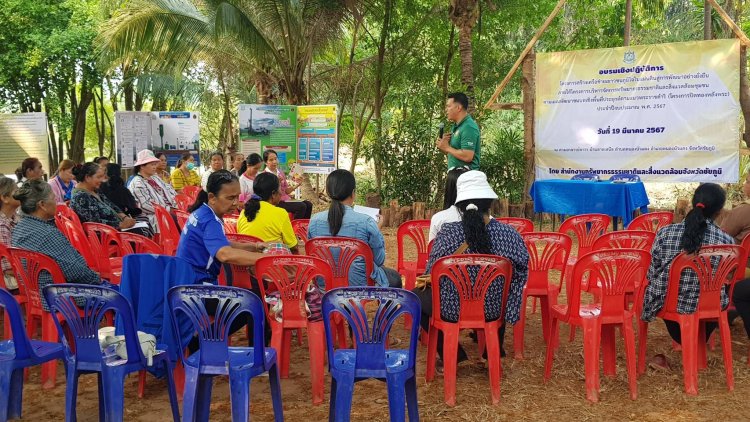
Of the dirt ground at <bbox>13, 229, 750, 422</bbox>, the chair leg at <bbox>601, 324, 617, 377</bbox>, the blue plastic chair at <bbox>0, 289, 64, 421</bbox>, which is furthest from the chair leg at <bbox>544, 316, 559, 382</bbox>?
the blue plastic chair at <bbox>0, 289, 64, 421</bbox>

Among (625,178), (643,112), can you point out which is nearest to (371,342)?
(625,178)

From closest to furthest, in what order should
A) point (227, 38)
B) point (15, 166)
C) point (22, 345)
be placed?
point (22, 345), point (15, 166), point (227, 38)

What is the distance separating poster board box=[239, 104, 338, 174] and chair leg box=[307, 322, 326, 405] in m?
7.78

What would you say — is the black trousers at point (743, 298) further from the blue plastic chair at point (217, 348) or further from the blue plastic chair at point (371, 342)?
the blue plastic chair at point (217, 348)

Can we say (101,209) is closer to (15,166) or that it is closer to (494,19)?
(15,166)

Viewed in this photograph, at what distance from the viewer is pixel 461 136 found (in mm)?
6531

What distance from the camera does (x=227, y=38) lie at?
12781 mm

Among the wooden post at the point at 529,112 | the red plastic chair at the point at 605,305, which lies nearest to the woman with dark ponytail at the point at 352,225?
the red plastic chair at the point at 605,305

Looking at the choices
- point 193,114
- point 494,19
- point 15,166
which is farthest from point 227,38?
point 494,19

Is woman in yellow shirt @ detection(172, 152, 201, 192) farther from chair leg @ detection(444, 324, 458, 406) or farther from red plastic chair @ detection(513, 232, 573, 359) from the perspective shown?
chair leg @ detection(444, 324, 458, 406)

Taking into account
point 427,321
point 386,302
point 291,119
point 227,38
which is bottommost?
point 427,321

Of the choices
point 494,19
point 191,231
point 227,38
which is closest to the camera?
point 191,231

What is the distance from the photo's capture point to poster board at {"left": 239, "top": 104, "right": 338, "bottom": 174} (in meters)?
11.8

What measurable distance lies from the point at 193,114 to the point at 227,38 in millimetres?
1544
